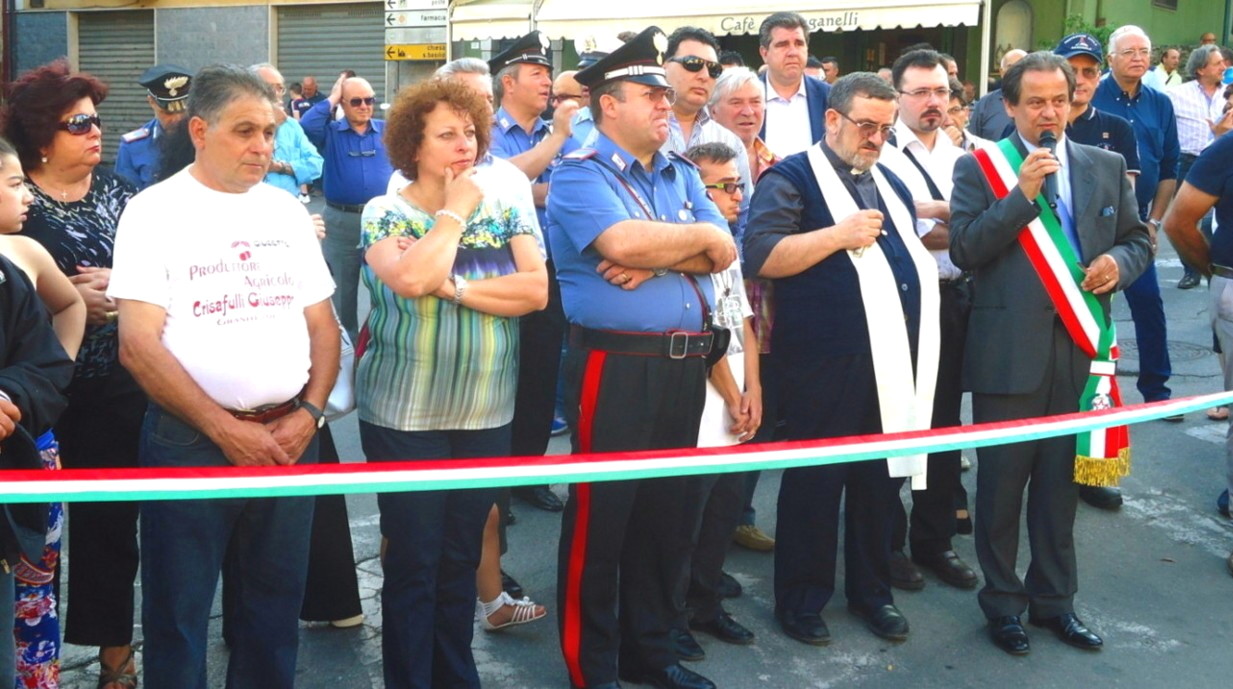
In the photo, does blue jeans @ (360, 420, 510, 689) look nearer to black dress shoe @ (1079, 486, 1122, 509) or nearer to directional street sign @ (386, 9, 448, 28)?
black dress shoe @ (1079, 486, 1122, 509)

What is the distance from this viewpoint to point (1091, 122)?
667 cm

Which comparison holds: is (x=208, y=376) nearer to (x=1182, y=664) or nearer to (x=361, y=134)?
(x=1182, y=664)

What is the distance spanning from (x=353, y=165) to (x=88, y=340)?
15.6 feet

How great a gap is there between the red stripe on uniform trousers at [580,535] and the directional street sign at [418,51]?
65.2 ft

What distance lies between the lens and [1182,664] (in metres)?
4.55

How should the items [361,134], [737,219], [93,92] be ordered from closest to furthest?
1. [93,92]
2. [737,219]
3. [361,134]

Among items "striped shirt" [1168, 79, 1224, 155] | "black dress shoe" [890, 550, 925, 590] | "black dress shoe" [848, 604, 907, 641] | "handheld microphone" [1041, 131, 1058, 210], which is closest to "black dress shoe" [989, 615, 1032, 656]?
"black dress shoe" [848, 604, 907, 641]

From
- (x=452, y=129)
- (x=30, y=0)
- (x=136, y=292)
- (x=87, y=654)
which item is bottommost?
(x=87, y=654)

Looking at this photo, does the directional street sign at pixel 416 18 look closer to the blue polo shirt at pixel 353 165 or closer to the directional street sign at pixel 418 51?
the directional street sign at pixel 418 51

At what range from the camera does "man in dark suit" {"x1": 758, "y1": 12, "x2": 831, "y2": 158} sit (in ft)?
20.6

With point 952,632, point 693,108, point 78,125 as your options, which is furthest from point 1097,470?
point 78,125

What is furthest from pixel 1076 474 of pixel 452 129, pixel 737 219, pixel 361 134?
pixel 361 134

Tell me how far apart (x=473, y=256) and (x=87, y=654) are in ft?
6.52

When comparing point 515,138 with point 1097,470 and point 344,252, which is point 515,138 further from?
point 344,252
